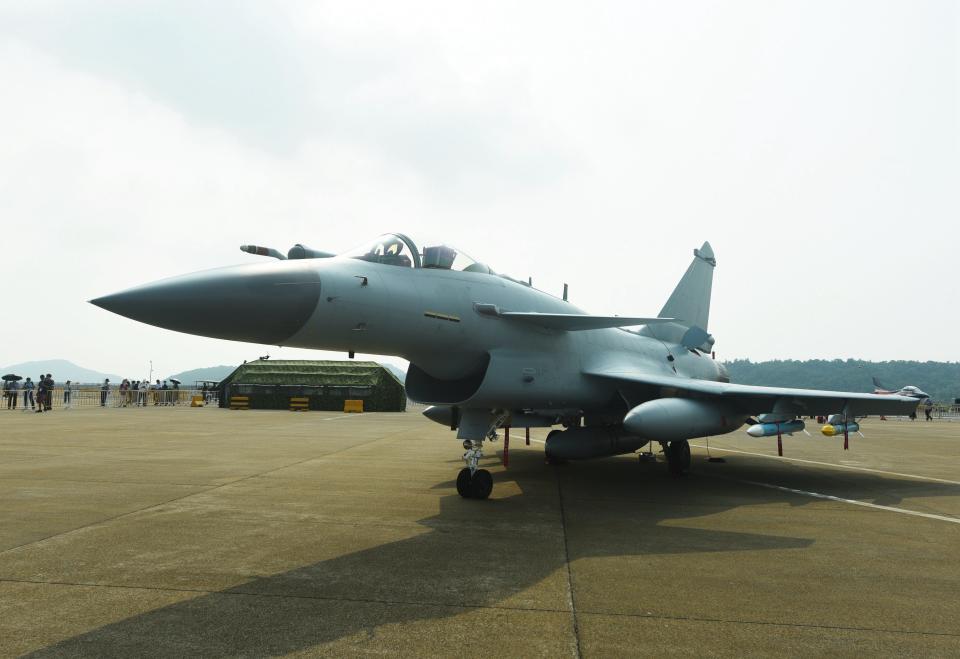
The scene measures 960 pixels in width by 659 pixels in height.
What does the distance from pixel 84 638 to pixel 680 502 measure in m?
6.75

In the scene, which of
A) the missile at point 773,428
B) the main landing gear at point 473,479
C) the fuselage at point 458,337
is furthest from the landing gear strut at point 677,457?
the main landing gear at point 473,479

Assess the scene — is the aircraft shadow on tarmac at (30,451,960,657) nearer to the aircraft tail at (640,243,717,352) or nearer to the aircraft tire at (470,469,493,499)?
the aircraft tire at (470,469,493,499)

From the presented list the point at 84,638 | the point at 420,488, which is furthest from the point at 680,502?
the point at 84,638

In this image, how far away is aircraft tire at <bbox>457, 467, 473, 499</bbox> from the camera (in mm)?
7504

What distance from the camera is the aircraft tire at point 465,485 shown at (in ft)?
24.6

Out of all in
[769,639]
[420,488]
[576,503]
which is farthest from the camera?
[420,488]

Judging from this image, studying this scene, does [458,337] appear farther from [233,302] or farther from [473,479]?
[233,302]

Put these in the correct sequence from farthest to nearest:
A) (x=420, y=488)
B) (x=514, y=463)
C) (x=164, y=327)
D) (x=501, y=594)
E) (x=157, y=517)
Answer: (x=514, y=463) → (x=420, y=488) → (x=157, y=517) → (x=164, y=327) → (x=501, y=594)

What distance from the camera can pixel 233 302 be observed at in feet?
15.2

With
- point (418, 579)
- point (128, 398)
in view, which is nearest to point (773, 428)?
point (418, 579)

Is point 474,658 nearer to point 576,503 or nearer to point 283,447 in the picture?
point 576,503

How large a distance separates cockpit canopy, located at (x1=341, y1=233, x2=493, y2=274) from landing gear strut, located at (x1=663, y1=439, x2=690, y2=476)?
5.31 metres

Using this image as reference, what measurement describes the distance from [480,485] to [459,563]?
2828 mm

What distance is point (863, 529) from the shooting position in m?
6.28
